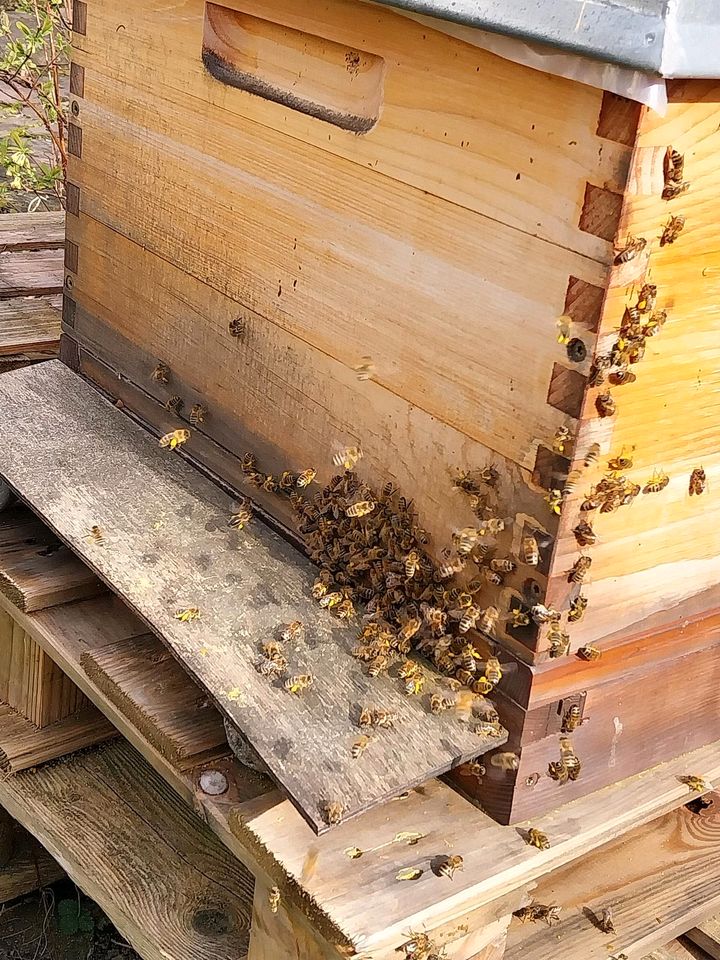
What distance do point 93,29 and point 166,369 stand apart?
77 cm

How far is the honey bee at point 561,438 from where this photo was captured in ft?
5.12

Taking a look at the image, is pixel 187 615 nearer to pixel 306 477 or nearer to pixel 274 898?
pixel 306 477

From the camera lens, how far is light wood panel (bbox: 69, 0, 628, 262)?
1.48 m

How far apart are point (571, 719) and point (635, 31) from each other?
3.40 feet

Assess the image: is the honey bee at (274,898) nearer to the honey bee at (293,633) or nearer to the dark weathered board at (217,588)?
the dark weathered board at (217,588)

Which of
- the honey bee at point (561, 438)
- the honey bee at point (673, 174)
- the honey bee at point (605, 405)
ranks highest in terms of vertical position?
the honey bee at point (673, 174)

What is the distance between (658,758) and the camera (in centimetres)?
205

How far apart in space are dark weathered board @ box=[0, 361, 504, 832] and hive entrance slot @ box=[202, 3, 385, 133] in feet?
2.61

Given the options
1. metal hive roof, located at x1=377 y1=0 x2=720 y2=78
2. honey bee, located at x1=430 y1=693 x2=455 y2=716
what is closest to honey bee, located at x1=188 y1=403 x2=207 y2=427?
honey bee, located at x1=430 y1=693 x2=455 y2=716

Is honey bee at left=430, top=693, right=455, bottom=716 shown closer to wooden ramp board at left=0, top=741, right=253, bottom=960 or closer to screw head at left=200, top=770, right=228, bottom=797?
screw head at left=200, top=770, right=228, bottom=797

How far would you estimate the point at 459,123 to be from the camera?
5.42ft

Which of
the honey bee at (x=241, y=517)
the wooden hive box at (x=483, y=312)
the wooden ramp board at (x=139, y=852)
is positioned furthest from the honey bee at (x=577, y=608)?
the wooden ramp board at (x=139, y=852)

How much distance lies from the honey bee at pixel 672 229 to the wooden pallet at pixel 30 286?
1.84 m

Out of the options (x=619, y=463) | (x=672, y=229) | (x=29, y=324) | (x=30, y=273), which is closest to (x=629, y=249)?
(x=672, y=229)
